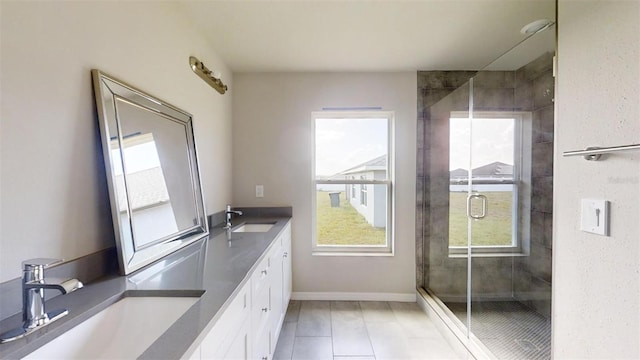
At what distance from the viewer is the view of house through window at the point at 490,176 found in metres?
2.50

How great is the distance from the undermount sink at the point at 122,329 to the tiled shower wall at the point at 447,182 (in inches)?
96.4

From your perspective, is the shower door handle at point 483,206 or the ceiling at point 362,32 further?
the shower door handle at point 483,206

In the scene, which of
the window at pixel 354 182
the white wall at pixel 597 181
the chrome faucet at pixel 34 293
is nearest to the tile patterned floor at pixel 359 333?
the window at pixel 354 182

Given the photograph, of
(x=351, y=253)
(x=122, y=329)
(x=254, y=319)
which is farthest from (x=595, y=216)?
(x=351, y=253)

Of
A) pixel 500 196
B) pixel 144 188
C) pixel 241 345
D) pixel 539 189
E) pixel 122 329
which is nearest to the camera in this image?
pixel 122 329

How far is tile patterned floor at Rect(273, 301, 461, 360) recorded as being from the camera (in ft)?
6.72

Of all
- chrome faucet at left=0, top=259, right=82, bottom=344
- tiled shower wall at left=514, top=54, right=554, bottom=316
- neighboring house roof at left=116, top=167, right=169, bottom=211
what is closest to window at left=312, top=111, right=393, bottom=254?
tiled shower wall at left=514, top=54, right=554, bottom=316

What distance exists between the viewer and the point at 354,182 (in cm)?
298

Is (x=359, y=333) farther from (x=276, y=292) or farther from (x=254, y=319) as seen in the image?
(x=254, y=319)

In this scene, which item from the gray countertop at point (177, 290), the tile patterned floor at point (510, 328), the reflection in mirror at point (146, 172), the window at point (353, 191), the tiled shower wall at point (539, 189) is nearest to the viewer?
the gray countertop at point (177, 290)

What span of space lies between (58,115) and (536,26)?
9.10 ft

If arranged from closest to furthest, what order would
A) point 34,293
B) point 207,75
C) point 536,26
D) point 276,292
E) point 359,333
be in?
1. point 34,293
2. point 536,26
3. point 276,292
4. point 207,75
5. point 359,333

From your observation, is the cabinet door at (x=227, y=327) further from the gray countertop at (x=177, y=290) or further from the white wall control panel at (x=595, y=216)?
the white wall control panel at (x=595, y=216)

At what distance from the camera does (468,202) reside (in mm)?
2475
